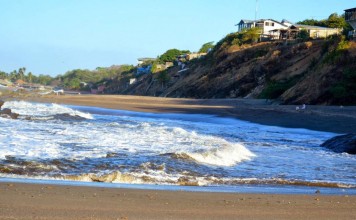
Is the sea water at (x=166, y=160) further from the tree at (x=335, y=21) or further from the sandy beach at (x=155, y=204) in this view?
the tree at (x=335, y=21)

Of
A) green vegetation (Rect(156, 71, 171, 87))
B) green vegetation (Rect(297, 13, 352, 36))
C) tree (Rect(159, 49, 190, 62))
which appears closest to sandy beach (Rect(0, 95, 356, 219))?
green vegetation (Rect(297, 13, 352, 36))

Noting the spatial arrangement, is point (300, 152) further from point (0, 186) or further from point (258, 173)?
point (0, 186)

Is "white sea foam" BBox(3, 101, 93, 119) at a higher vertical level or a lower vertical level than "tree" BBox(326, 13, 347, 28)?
lower

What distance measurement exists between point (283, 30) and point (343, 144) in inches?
2520

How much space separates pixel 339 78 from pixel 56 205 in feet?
123

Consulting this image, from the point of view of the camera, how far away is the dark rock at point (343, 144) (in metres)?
17.7

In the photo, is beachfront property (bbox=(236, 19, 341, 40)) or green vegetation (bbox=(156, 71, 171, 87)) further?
green vegetation (bbox=(156, 71, 171, 87))

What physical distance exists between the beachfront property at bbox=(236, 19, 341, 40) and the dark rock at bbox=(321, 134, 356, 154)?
46.7 meters

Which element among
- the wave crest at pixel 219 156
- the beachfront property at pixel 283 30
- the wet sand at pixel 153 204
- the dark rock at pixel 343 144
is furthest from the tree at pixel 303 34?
the wet sand at pixel 153 204

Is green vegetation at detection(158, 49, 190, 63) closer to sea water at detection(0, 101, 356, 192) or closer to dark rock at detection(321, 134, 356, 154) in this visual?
sea water at detection(0, 101, 356, 192)

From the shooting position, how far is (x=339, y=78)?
1635 inches

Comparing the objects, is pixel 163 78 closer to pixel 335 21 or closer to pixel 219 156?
pixel 335 21

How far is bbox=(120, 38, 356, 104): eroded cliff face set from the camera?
41.5 m

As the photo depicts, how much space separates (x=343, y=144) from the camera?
18.2 meters
